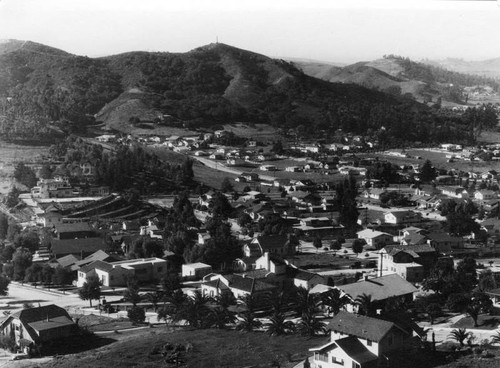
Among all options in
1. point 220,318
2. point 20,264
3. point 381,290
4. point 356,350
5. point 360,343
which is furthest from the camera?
point 20,264

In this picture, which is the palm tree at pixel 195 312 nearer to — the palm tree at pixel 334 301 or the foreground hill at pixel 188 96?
the palm tree at pixel 334 301

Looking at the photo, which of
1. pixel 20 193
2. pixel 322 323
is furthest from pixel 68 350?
pixel 20 193

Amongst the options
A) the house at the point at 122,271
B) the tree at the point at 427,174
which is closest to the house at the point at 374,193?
the tree at the point at 427,174

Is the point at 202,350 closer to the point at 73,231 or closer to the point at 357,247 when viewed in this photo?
the point at 357,247

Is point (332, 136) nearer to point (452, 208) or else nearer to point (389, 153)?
point (389, 153)

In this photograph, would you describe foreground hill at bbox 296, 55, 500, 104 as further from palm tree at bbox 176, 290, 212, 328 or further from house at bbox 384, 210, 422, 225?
palm tree at bbox 176, 290, 212, 328

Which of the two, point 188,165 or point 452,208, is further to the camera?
point 188,165

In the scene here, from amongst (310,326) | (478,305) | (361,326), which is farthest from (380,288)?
(361,326)
